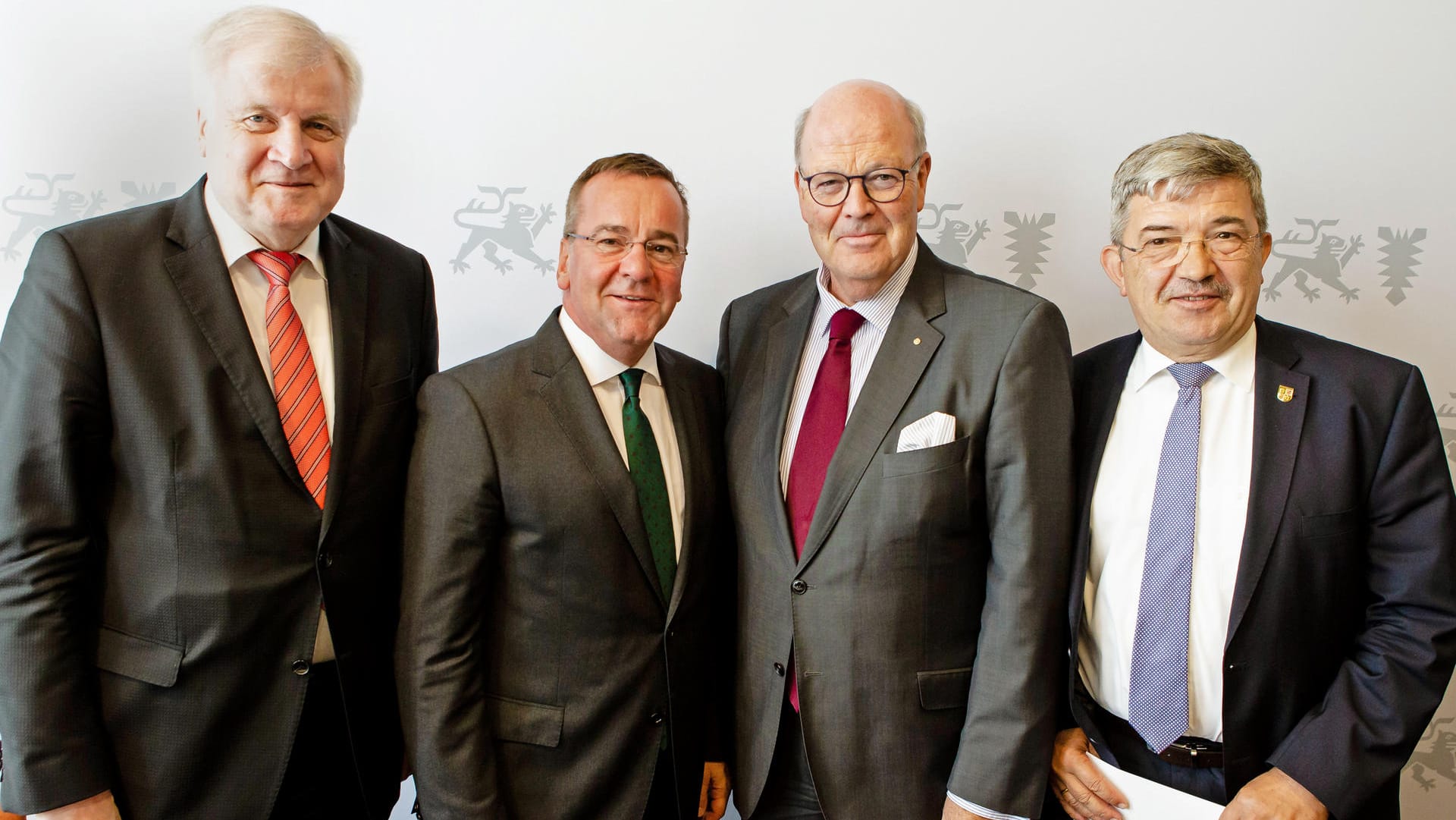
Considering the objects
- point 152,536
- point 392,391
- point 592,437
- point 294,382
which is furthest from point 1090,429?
point 152,536

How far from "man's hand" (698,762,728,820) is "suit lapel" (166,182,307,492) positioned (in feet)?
3.45

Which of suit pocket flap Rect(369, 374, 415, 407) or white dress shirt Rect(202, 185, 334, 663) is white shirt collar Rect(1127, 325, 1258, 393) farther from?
white dress shirt Rect(202, 185, 334, 663)

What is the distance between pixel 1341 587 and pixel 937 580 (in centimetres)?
78

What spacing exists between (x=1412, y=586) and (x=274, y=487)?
7.00 ft

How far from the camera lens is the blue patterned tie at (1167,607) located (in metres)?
1.77

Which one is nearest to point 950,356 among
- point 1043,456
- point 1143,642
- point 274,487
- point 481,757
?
point 1043,456

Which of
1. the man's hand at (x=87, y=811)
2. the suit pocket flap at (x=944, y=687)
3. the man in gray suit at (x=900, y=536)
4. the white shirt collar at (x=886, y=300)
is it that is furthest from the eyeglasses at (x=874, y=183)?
the man's hand at (x=87, y=811)

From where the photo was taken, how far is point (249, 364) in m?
1.72

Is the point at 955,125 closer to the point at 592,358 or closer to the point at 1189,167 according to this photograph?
the point at 1189,167

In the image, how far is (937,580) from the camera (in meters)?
1.82

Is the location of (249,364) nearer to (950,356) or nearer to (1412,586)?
(950,356)

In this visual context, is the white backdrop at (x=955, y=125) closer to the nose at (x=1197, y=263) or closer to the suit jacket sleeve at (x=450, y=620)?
the nose at (x=1197, y=263)

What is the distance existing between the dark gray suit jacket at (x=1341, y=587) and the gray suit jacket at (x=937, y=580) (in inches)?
14.1

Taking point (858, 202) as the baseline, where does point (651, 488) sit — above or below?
below
